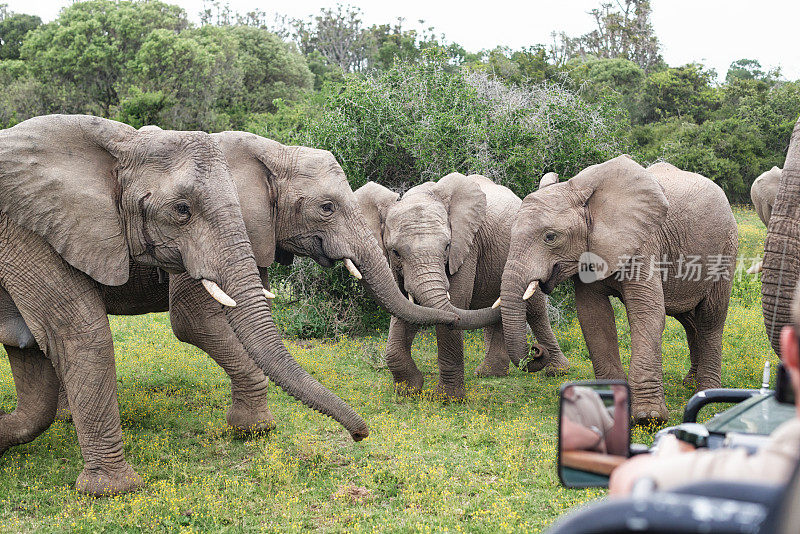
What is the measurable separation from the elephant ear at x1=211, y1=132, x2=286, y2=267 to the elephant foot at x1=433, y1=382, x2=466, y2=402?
8.01 feet

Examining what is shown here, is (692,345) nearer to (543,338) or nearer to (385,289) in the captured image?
(543,338)

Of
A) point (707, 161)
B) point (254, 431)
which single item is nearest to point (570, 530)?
point (254, 431)

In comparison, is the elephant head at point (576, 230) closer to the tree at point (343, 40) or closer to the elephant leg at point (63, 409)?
the elephant leg at point (63, 409)

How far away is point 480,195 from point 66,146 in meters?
4.65

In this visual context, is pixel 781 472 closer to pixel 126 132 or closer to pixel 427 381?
pixel 126 132

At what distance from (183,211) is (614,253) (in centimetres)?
400

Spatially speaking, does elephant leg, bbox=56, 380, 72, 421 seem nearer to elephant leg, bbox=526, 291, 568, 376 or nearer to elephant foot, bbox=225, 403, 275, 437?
elephant foot, bbox=225, 403, 275, 437

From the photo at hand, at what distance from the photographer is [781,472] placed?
4.82 ft

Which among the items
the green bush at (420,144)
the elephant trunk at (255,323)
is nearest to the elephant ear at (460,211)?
the green bush at (420,144)

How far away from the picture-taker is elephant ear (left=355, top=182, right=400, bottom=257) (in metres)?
9.02

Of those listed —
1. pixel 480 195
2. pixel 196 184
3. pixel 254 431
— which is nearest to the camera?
pixel 196 184

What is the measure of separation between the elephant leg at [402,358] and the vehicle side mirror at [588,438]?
6.67 metres

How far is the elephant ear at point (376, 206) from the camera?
902cm

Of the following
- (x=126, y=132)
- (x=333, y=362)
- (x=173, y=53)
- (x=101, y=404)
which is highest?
(x=173, y=53)
